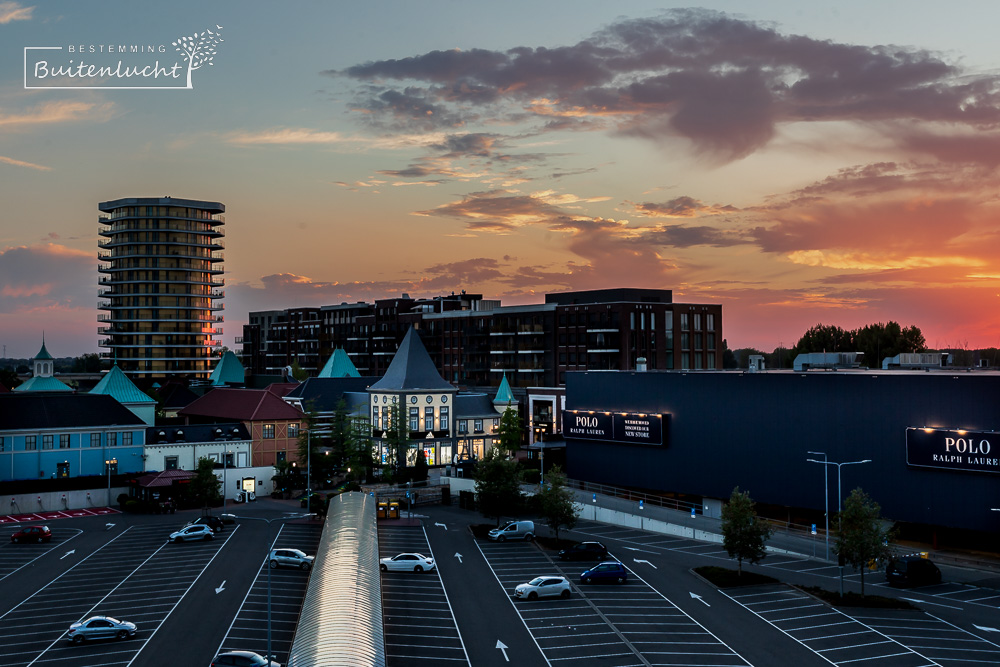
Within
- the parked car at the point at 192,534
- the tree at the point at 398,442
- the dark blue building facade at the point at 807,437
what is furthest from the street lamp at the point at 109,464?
the dark blue building facade at the point at 807,437

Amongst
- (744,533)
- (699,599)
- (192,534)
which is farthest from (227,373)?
Result: (699,599)

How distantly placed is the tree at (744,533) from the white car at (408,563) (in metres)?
21.5

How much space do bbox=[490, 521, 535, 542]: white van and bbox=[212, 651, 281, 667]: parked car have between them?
110 ft

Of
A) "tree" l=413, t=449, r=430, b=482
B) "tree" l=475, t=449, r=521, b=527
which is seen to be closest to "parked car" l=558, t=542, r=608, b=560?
"tree" l=475, t=449, r=521, b=527

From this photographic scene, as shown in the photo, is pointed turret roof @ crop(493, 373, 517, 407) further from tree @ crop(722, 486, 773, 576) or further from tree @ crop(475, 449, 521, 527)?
tree @ crop(722, 486, 773, 576)

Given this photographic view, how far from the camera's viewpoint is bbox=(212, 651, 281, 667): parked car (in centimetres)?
4262

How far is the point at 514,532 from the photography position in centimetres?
7494

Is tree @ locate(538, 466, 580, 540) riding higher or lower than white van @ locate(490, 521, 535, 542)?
higher

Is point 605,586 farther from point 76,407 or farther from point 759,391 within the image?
point 76,407

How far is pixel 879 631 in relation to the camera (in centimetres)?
5044

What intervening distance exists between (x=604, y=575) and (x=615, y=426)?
38.4 m

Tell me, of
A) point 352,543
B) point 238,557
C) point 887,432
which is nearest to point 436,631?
point 352,543

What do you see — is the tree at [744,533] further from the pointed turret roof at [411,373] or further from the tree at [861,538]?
the pointed turret roof at [411,373]

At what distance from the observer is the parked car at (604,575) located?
60.5 m
